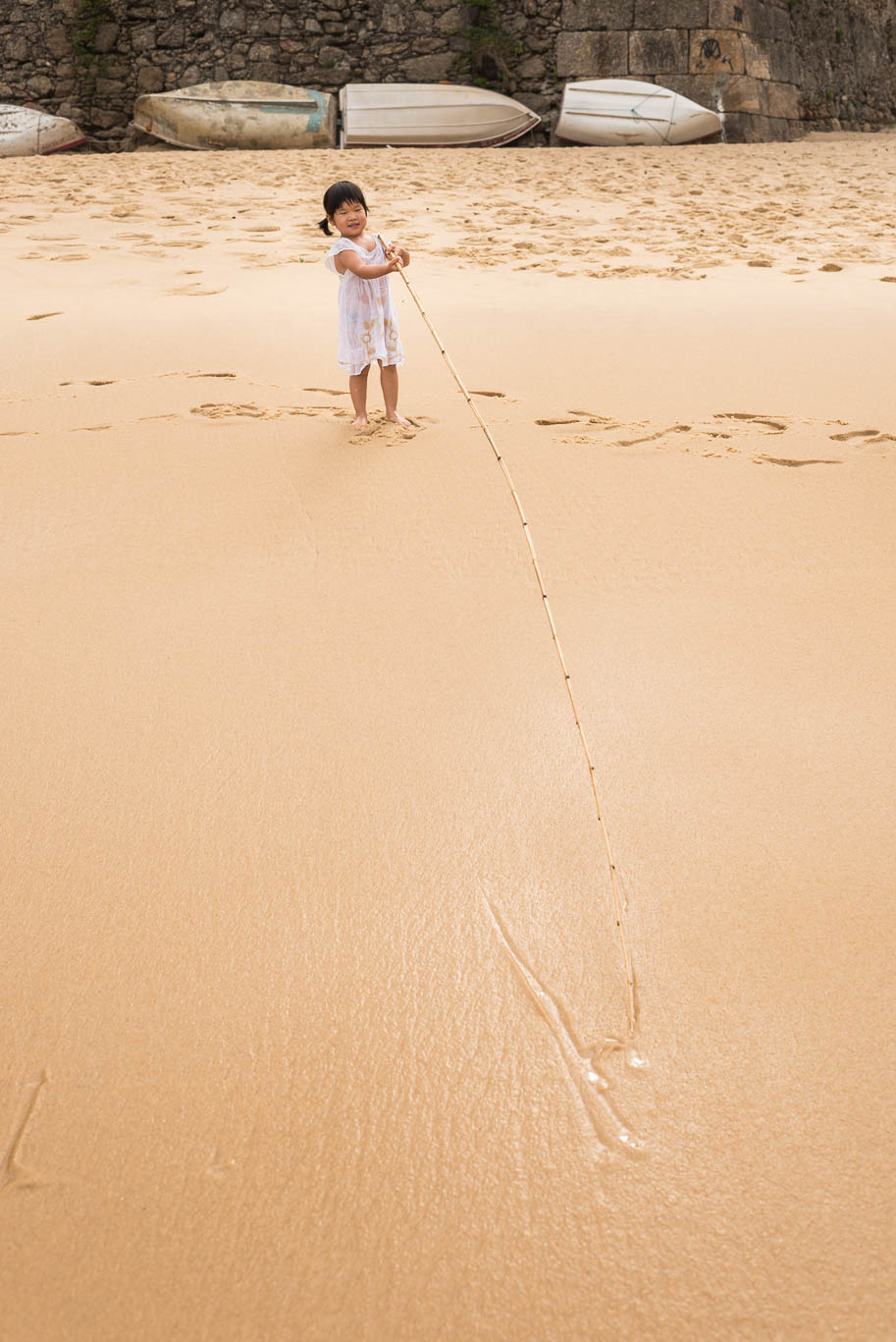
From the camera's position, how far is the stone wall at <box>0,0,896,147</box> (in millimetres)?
11352

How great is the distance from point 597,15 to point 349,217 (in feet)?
34.6

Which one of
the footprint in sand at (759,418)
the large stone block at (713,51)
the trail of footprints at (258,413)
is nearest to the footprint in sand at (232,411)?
the trail of footprints at (258,413)

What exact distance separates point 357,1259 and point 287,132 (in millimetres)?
12241

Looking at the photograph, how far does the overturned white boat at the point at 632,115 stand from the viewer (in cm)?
1091

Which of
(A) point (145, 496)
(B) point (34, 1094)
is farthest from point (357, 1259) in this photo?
(A) point (145, 496)

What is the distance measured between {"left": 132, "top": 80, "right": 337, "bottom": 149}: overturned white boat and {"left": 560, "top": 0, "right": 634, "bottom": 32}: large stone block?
2953mm

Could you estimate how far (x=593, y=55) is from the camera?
11.6 m

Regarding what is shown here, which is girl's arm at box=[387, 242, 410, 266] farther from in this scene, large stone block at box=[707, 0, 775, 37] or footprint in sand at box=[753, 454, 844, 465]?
large stone block at box=[707, 0, 775, 37]

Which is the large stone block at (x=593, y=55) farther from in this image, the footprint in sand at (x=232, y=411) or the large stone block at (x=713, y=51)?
the footprint in sand at (x=232, y=411)

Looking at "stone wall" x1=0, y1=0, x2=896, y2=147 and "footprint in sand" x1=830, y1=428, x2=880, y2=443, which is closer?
"footprint in sand" x1=830, y1=428, x2=880, y2=443

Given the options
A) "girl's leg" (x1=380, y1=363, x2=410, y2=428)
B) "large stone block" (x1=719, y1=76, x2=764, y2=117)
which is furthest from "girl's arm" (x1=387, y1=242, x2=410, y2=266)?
"large stone block" (x1=719, y1=76, x2=764, y2=117)

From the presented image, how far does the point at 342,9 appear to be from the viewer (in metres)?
12.0

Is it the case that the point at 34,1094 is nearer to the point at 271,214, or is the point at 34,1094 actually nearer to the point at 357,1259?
the point at 357,1259

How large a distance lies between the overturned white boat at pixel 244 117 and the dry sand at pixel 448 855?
28.9ft
